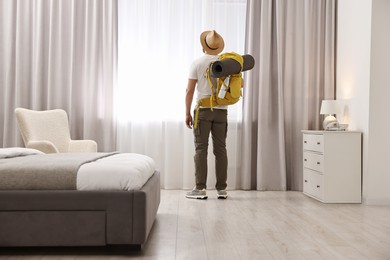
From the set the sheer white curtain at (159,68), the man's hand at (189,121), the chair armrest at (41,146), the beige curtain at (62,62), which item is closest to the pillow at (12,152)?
the chair armrest at (41,146)

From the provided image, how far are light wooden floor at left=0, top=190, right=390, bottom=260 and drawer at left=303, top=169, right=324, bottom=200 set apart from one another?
178mm

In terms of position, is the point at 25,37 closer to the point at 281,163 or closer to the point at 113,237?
the point at 281,163

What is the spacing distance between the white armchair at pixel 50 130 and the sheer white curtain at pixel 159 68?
72 cm

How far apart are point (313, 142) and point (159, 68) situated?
1939 millimetres

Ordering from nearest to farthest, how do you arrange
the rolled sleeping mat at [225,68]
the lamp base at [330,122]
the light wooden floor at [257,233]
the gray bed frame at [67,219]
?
the gray bed frame at [67,219]
the light wooden floor at [257,233]
the rolled sleeping mat at [225,68]
the lamp base at [330,122]

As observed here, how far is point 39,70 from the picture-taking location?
5.74 meters

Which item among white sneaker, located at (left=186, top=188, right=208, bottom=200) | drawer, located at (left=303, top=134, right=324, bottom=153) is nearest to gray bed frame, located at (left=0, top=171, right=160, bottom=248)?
white sneaker, located at (left=186, top=188, right=208, bottom=200)

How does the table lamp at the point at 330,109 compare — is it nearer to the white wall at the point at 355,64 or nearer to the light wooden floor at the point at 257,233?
the white wall at the point at 355,64

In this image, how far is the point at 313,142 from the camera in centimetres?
516

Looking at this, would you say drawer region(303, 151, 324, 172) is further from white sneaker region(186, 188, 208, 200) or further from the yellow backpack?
white sneaker region(186, 188, 208, 200)

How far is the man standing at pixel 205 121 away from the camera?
4.89 m

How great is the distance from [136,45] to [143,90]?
1.71ft

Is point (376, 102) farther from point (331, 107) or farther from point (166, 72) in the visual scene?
point (166, 72)

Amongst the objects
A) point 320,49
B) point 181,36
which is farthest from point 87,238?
point 320,49
